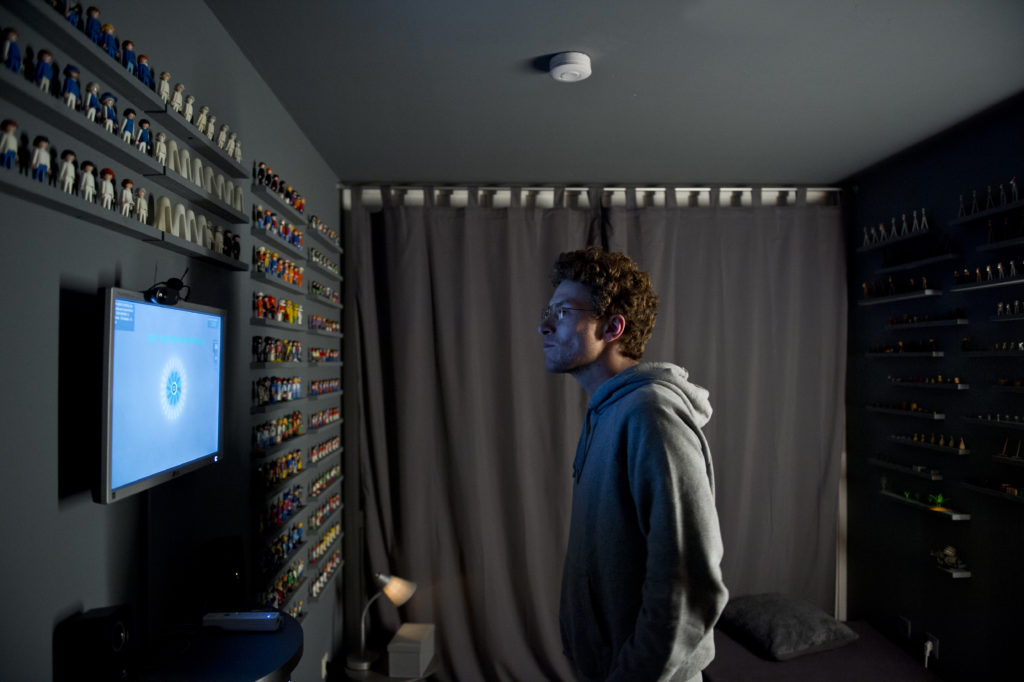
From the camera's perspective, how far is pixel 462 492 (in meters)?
3.69

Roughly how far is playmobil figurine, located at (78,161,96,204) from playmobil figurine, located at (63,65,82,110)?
0.35ft

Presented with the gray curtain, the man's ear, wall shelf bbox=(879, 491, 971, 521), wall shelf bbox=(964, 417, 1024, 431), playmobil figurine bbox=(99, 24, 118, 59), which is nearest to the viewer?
playmobil figurine bbox=(99, 24, 118, 59)

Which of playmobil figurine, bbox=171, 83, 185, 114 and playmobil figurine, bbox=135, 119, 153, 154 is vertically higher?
playmobil figurine, bbox=171, 83, 185, 114

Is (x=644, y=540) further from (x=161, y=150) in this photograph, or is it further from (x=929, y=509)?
(x=929, y=509)

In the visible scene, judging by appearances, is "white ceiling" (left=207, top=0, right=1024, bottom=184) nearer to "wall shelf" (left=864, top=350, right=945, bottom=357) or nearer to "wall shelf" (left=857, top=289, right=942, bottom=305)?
"wall shelf" (left=857, top=289, right=942, bottom=305)

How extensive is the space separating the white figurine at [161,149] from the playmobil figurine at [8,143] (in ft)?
1.52

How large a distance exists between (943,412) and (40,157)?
3460mm

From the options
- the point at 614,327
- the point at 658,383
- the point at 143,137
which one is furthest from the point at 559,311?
the point at 143,137

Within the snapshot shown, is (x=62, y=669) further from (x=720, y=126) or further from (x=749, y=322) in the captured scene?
(x=749, y=322)

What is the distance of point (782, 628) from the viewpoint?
10.00ft

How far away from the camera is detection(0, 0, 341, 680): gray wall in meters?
1.13

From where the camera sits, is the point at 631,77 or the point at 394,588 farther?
the point at 394,588

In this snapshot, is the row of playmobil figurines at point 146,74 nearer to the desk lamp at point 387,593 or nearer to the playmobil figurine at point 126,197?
the playmobil figurine at point 126,197

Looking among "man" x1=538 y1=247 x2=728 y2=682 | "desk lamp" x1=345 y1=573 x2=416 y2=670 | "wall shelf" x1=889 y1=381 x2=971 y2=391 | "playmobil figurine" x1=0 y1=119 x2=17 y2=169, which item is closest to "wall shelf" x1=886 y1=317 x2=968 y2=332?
"wall shelf" x1=889 y1=381 x2=971 y2=391
